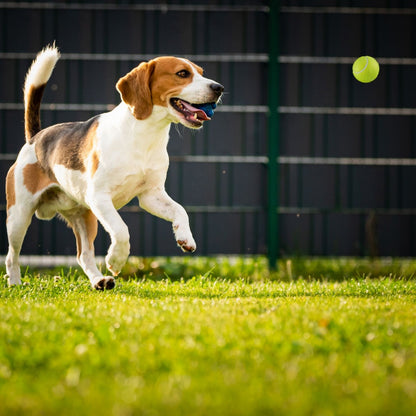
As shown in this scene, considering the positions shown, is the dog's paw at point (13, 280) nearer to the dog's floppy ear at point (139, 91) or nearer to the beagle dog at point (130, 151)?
the beagle dog at point (130, 151)

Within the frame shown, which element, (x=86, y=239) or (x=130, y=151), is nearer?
(x=130, y=151)

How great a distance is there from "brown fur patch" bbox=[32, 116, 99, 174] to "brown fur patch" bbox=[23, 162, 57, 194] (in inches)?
2.4

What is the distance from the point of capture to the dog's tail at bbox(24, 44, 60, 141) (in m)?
5.57

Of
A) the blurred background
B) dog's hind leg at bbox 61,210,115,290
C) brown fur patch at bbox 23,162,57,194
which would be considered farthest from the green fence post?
brown fur patch at bbox 23,162,57,194

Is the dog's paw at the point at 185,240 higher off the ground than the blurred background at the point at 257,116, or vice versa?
the blurred background at the point at 257,116

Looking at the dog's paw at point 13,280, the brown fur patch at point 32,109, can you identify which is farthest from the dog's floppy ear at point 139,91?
the dog's paw at point 13,280

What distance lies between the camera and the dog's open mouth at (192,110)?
4.47 metres

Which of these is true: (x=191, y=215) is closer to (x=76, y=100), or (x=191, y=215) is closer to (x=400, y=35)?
(x=76, y=100)

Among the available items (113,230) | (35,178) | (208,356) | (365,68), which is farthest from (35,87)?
(208,356)

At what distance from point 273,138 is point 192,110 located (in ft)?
7.81

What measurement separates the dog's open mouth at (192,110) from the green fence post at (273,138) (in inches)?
90.4

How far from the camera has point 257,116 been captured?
6887mm

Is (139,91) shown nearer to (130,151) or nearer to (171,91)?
(171,91)

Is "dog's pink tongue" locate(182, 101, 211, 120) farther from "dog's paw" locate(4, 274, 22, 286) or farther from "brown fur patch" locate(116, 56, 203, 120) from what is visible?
"dog's paw" locate(4, 274, 22, 286)
